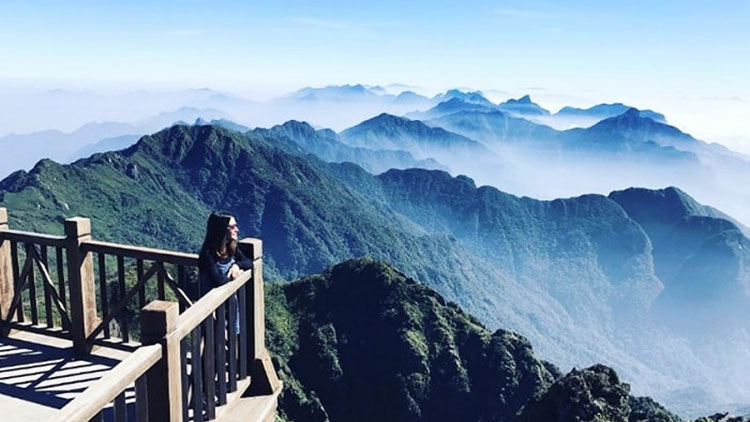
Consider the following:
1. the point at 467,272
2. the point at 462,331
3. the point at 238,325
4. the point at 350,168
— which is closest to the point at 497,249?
the point at 467,272

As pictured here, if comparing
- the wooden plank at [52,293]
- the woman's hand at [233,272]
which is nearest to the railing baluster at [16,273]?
the wooden plank at [52,293]

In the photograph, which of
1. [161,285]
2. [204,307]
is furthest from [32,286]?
[204,307]

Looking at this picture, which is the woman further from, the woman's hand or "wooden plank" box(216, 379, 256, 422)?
"wooden plank" box(216, 379, 256, 422)

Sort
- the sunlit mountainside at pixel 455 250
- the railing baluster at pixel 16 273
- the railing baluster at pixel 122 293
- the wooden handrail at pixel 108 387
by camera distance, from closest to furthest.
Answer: the wooden handrail at pixel 108 387 < the railing baluster at pixel 122 293 < the railing baluster at pixel 16 273 < the sunlit mountainside at pixel 455 250

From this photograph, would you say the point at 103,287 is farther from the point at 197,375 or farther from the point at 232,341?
the point at 197,375

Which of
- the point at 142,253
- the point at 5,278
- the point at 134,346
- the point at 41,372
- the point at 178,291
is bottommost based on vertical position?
the point at 41,372

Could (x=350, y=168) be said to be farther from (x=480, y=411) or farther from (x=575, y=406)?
(x=575, y=406)

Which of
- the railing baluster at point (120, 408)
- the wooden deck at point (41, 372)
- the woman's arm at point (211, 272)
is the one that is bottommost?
the wooden deck at point (41, 372)

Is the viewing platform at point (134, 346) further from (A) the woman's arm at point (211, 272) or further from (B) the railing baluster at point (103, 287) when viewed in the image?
(A) the woman's arm at point (211, 272)
